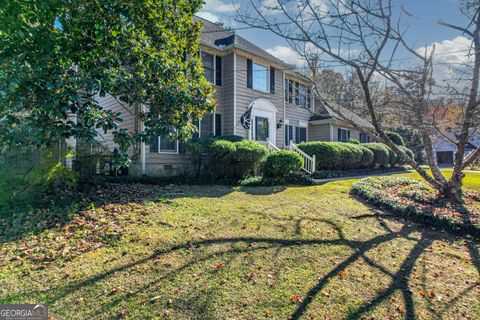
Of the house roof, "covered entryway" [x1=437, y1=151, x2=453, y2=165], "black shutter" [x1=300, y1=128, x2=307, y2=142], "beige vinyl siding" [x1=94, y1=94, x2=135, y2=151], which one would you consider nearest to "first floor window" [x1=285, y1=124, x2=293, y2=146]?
"black shutter" [x1=300, y1=128, x2=307, y2=142]

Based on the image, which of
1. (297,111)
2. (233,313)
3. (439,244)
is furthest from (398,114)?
(297,111)

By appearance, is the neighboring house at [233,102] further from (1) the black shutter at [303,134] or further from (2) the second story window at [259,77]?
(1) the black shutter at [303,134]

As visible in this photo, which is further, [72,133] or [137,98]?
[137,98]

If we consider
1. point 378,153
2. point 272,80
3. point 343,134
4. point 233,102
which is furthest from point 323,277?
point 343,134

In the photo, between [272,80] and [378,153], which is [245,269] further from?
[378,153]

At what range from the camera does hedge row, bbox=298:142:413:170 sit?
12.9 m

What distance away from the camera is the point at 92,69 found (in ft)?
16.8

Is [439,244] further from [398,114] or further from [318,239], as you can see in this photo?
[398,114]

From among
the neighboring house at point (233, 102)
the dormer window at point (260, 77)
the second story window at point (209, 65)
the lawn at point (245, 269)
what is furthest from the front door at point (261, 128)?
the lawn at point (245, 269)

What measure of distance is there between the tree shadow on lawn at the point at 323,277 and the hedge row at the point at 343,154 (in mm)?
7112

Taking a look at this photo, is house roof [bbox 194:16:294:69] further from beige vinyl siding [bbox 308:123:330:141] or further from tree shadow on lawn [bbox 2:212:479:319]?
tree shadow on lawn [bbox 2:212:479:319]

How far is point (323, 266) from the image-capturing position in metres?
3.87

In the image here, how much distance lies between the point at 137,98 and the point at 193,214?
8.55ft

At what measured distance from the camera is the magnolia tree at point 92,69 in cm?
431
